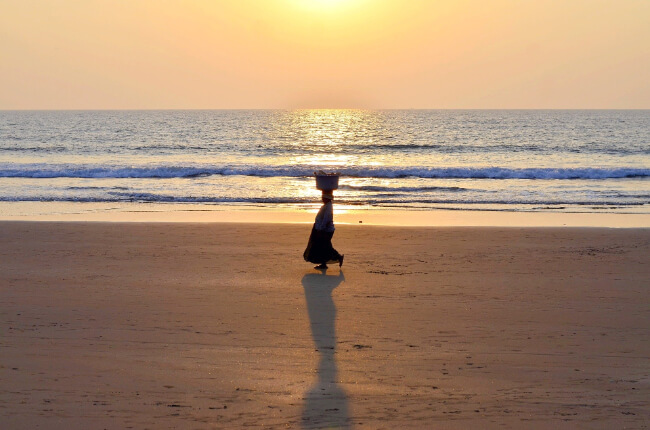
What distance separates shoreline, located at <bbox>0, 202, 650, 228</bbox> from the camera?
14812 mm

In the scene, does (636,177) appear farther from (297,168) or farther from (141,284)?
(141,284)

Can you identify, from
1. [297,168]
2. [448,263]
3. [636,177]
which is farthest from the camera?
[297,168]

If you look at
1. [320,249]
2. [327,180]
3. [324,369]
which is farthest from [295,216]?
[324,369]

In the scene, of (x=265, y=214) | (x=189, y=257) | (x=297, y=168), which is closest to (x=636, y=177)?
(x=297, y=168)

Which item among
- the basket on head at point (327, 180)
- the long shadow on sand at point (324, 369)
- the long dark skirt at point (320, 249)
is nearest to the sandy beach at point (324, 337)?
the long shadow on sand at point (324, 369)

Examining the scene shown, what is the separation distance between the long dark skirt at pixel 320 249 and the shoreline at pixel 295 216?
4.91 meters

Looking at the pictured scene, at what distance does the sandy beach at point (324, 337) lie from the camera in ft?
15.6

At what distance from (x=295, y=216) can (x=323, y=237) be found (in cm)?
693

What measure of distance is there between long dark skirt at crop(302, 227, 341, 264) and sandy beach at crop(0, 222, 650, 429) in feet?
0.70

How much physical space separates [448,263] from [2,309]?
5.72m

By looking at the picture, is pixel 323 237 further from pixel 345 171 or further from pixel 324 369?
pixel 345 171

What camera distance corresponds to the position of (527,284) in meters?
8.53

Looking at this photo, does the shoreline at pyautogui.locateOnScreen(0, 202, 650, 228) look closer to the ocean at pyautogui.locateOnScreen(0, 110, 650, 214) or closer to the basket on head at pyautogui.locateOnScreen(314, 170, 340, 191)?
the ocean at pyautogui.locateOnScreen(0, 110, 650, 214)

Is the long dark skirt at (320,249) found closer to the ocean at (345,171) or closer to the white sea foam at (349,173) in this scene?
the ocean at (345,171)
